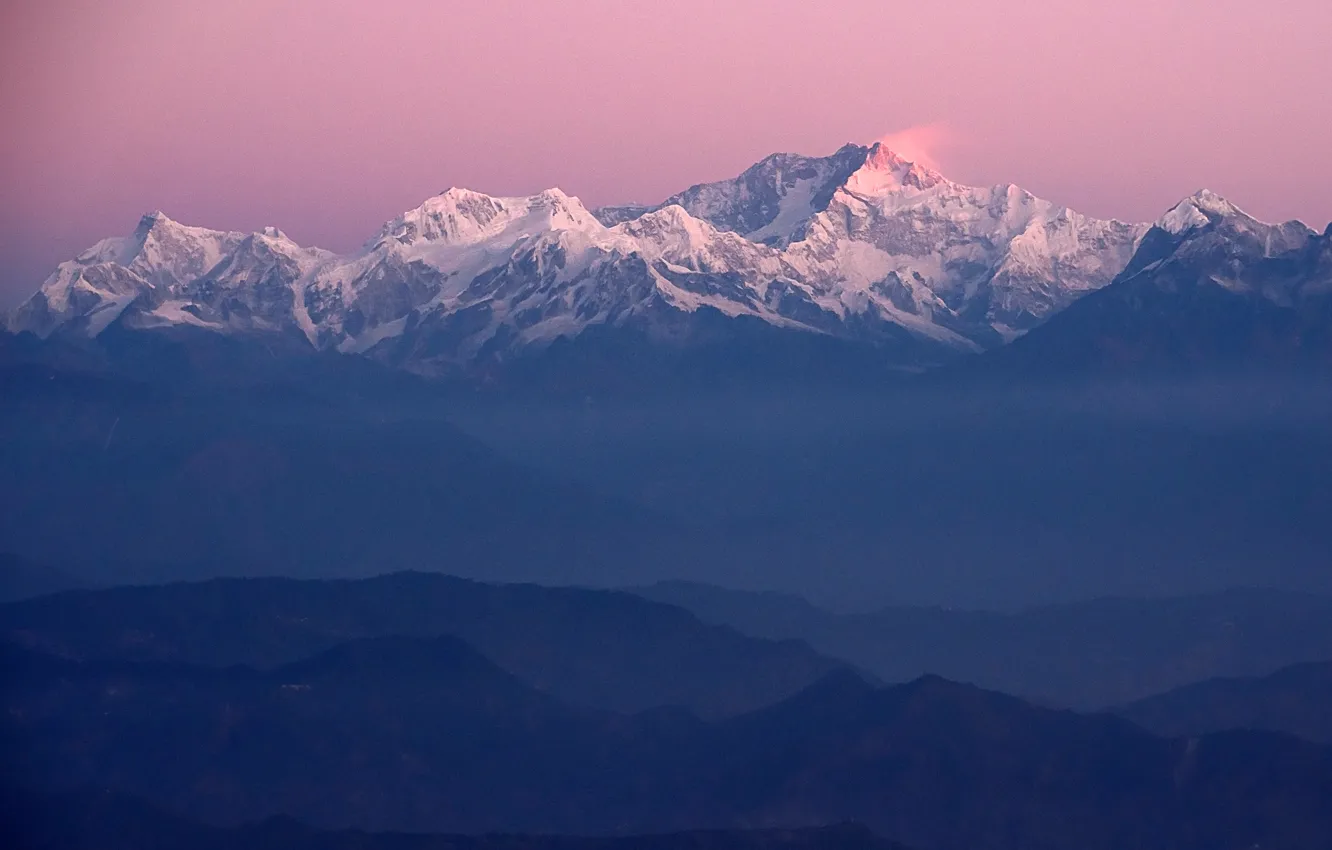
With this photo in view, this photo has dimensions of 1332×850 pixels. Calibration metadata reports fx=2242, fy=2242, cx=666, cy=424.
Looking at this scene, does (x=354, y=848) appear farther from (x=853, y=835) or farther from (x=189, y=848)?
(x=853, y=835)

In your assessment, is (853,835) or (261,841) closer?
(853,835)

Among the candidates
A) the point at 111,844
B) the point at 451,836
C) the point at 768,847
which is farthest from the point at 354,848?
the point at 768,847

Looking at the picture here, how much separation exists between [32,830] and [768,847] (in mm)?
65481

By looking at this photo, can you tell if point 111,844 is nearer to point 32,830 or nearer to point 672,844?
point 32,830

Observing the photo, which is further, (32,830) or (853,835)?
(32,830)

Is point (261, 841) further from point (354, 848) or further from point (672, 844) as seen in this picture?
point (672, 844)

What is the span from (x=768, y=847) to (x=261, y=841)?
152 ft

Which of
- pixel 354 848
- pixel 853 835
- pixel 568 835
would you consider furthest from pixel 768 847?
pixel 354 848

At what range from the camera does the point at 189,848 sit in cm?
19938

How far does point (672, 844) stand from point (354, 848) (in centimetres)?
2851

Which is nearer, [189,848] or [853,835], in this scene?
[853,835]

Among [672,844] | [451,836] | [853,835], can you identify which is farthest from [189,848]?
[853,835]

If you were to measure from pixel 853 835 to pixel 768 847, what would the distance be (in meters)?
7.25

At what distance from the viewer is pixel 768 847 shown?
7328 inches
